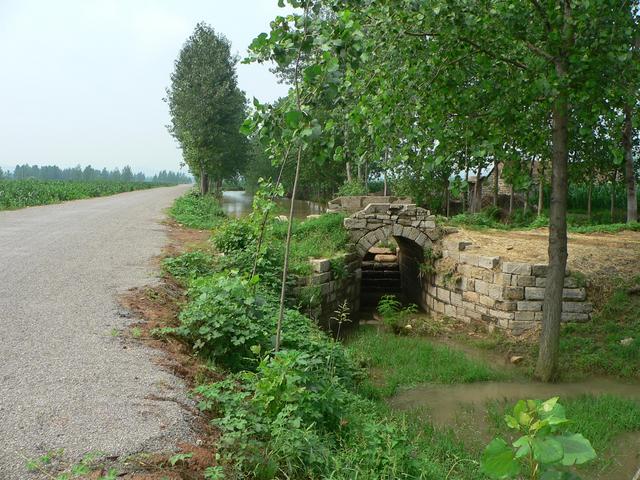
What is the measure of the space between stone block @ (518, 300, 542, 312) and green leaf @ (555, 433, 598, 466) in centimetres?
915

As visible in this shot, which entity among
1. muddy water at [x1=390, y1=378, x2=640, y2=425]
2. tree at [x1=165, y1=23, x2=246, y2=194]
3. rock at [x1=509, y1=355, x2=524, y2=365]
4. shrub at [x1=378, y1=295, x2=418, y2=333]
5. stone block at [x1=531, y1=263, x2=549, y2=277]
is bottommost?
muddy water at [x1=390, y1=378, x2=640, y2=425]

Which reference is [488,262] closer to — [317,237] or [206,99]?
[317,237]

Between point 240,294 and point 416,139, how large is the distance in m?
3.05

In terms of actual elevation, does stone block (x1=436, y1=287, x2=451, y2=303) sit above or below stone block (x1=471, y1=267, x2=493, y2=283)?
below

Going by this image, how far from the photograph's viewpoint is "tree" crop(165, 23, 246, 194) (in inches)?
1182

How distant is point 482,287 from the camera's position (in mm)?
10984

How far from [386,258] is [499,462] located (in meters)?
17.1

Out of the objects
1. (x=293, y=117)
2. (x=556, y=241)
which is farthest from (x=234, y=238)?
(x=293, y=117)

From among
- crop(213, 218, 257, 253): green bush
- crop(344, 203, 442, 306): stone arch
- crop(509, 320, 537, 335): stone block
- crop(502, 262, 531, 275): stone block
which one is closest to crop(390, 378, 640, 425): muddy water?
crop(509, 320, 537, 335): stone block

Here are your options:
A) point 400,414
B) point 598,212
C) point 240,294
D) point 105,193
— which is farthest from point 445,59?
point 105,193

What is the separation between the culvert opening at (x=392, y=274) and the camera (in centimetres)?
1477

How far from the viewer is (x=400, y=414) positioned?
654 centimetres

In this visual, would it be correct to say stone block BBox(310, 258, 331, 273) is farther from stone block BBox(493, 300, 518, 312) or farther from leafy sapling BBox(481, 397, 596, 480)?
leafy sapling BBox(481, 397, 596, 480)

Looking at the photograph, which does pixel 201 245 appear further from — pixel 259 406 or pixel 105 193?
pixel 105 193
